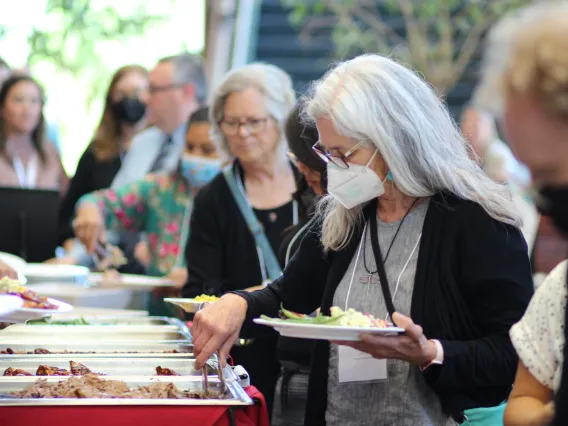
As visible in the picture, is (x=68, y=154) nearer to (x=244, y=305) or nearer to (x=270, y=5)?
(x=270, y=5)

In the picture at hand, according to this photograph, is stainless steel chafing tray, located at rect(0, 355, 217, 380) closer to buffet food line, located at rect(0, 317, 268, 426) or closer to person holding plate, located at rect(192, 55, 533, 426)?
buffet food line, located at rect(0, 317, 268, 426)

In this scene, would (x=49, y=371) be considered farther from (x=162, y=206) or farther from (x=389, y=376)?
(x=162, y=206)

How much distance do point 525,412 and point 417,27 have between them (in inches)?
279

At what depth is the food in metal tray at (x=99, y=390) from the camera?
2.48m

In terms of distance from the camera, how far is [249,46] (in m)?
8.75

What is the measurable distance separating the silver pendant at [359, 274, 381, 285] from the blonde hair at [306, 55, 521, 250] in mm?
249

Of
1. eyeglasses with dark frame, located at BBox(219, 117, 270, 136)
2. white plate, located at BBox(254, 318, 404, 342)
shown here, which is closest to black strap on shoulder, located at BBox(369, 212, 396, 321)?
white plate, located at BBox(254, 318, 404, 342)

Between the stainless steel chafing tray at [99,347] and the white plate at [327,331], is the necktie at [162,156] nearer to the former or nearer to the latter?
the stainless steel chafing tray at [99,347]

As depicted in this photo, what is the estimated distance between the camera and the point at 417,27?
873cm

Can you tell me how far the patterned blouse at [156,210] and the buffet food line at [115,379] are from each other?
1.45m

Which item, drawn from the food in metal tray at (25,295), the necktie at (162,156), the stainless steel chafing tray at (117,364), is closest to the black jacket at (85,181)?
the necktie at (162,156)

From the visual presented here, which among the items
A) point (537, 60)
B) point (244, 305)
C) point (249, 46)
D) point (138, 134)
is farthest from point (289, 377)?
point (249, 46)

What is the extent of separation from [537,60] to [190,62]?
491 centimetres

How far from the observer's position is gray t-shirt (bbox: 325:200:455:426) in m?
2.62
